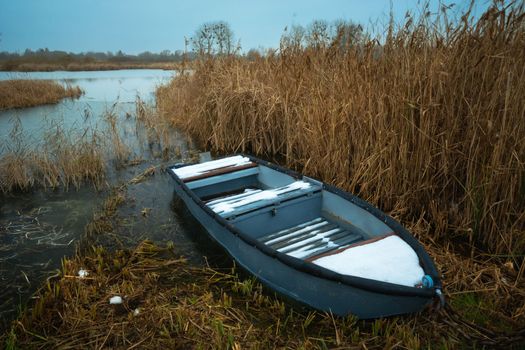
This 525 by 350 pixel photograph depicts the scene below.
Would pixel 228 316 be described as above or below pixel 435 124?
below

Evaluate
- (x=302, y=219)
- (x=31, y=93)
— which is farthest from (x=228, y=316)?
(x=31, y=93)

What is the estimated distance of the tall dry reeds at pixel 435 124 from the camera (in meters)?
3.16

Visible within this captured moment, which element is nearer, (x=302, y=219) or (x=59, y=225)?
(x=302, y=219)

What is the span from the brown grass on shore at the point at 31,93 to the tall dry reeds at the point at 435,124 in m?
15.1

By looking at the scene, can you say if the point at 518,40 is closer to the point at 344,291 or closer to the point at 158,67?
the point at 344,291

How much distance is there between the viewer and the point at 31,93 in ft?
53.9

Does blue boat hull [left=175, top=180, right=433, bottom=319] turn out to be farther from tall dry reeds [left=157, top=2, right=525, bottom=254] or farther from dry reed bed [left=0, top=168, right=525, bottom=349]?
tall dry reeds [left=157, top=2, right=525, bottom=254]

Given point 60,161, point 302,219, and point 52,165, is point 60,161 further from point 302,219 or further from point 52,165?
point 302,219

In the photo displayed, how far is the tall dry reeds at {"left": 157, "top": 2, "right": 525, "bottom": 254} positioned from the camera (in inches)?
124

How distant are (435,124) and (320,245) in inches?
72.9

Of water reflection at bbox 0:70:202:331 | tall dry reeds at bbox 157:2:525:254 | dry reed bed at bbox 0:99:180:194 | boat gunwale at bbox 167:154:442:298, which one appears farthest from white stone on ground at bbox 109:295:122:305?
dry reed bed at bbox 0:99:180:194

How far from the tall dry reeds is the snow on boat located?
2.72ft

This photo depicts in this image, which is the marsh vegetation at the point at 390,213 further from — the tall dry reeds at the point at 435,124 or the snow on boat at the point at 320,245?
the snow on boat at the point at 320,245

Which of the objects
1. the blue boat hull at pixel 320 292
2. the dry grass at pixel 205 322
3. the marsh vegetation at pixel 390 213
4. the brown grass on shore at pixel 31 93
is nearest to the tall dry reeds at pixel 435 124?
the marsh vegetation at pixel 390 213
